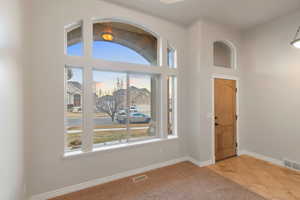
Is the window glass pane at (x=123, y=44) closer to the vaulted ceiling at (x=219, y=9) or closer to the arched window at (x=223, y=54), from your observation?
the vaulted ceiling at (x=219, y=9)

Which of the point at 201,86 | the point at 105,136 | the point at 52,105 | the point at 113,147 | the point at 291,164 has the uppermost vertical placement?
the point at 201,86

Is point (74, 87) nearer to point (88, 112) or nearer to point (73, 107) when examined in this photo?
point (73, 107)

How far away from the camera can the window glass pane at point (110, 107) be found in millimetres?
2502

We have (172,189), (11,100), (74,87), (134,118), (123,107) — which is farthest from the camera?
(134,118)

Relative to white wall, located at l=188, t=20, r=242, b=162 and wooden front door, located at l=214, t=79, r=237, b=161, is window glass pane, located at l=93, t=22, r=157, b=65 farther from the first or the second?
wooden front door, located at l=214, t=79, r=237, b=161

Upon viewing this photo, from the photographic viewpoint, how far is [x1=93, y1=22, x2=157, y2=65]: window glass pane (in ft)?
8.32

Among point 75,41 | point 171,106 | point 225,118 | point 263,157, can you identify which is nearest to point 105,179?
point 171,106

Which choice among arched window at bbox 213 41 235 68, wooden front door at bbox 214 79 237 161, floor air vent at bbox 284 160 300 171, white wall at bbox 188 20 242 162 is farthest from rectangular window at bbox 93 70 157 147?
floor air vent at bbox 284 160 300 171

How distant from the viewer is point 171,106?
320cm

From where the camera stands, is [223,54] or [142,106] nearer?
[142,106]

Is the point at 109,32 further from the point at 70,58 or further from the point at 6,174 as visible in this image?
the point at 6,174

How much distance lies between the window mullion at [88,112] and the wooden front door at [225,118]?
283cm

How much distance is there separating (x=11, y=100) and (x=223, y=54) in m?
4.31

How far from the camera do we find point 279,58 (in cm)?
297
